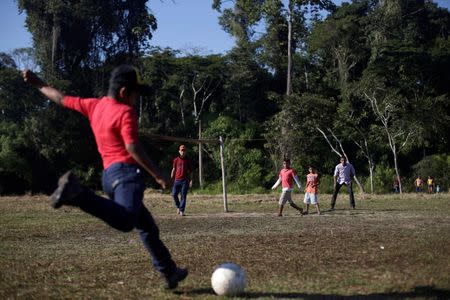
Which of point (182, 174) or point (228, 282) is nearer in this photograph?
point (228, 282)

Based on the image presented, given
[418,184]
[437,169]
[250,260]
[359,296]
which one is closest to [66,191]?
[359,296]

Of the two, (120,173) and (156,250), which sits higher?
(120,173)

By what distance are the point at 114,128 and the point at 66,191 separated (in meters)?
0.80

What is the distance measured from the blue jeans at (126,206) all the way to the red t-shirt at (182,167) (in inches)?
411

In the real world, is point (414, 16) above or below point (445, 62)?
above

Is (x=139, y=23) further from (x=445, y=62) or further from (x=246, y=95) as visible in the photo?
(x=445, y=62)

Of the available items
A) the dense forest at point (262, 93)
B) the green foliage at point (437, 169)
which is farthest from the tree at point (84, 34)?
the green foliage at point (437, 169)

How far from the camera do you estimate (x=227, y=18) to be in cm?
5103

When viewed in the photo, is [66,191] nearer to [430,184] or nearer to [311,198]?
[311,198]

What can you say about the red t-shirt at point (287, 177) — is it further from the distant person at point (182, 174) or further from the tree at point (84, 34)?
the tree at point (84, 34)

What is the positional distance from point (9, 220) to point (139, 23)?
33.8 metres

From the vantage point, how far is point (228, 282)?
5.16 metres

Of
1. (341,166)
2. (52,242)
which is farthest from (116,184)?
(341,166)

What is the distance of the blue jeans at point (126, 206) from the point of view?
466 cm
